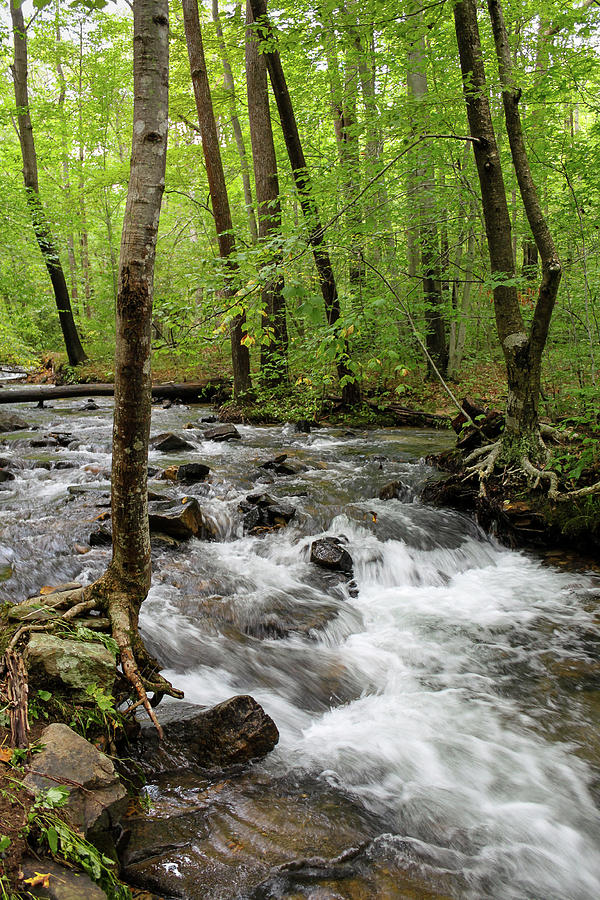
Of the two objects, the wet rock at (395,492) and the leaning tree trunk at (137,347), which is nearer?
the leaning tree trunk at (137,347)

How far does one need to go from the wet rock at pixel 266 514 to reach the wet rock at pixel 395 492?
1.49 meters

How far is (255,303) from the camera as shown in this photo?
397 cm

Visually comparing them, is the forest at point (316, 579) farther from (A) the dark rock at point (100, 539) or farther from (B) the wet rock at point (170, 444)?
(B) the wet rock at point (170, 444)

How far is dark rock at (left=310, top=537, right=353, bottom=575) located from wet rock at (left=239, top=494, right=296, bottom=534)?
740mm

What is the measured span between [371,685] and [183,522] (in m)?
2.80

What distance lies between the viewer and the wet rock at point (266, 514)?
21.0 ft

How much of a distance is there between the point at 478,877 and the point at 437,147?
871 centimetres

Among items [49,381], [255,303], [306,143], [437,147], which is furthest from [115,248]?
[255,303]

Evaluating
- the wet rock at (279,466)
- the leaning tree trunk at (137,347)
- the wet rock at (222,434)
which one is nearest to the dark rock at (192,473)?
the wet rock at (279,466)

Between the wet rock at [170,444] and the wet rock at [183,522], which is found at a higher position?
the wet rock at [170,444]

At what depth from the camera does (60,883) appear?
1.57 m

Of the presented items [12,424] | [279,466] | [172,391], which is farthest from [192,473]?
[172,391]

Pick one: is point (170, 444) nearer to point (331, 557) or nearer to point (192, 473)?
point (192, 473)

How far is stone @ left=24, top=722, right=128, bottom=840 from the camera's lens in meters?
1.91
